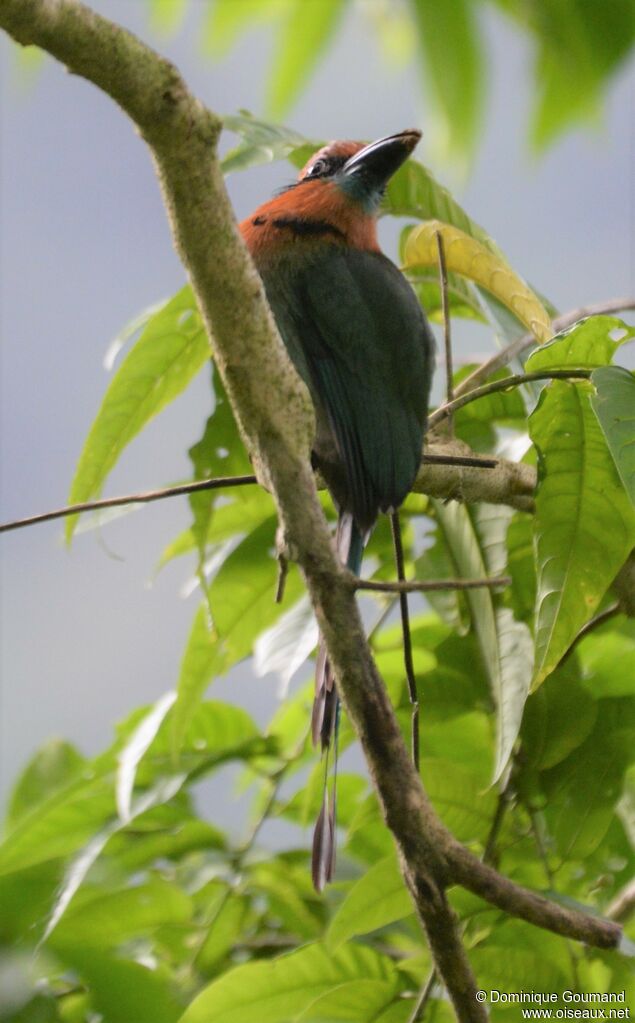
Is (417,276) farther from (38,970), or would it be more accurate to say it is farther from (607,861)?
(38,970)

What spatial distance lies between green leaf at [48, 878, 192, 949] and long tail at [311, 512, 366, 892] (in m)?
0.41

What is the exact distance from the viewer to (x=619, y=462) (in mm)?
866

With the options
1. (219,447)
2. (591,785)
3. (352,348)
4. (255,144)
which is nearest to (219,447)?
(219,447)

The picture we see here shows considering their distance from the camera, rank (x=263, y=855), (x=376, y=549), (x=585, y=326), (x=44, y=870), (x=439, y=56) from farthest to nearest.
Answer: (x=263, y=855) → (x=376, y=549) → (x=44, y=870) → (x=585, y=326) → (x=439, y=56)

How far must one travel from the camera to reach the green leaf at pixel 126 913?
1.35m

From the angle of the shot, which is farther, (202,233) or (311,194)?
(311,194)

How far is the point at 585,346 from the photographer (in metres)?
1.04

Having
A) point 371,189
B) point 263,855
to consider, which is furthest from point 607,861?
point 371,189

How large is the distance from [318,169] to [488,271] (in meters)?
0.60

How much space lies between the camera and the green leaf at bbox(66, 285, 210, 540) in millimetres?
1232

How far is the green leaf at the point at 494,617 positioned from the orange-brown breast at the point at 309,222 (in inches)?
16.4

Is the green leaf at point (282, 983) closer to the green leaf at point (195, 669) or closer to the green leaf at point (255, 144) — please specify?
the green leaf at point (195, 669)

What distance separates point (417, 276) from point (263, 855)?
0.79 metres

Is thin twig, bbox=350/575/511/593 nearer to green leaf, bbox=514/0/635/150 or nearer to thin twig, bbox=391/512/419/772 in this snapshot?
thin twig, bbox=391/512/419/772
